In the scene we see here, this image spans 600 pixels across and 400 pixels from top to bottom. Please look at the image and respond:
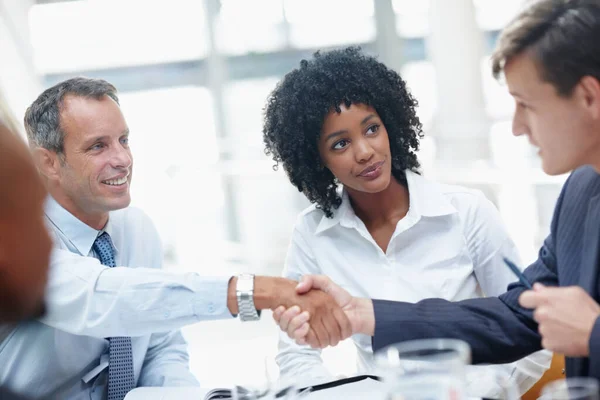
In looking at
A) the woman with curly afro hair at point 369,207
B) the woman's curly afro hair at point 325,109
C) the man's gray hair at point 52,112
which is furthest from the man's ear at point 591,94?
the man's gray hair at point 52,112

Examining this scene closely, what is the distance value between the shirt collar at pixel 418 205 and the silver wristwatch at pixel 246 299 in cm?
51

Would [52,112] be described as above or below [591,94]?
above

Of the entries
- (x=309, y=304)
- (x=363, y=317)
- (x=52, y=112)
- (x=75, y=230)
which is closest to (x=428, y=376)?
(x=363, y=317)

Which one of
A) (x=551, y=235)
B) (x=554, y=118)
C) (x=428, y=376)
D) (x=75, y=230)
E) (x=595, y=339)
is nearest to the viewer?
(x=428, y=376)

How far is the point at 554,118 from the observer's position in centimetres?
153

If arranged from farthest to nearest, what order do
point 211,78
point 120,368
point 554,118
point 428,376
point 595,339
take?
point 211,78, point 120,368, point 554,118, point 595,339, point 428,376

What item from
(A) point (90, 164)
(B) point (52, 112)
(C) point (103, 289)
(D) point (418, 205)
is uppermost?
(B) point (52, 112)

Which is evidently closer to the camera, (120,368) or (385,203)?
(120,368)

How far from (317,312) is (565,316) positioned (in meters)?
0.68

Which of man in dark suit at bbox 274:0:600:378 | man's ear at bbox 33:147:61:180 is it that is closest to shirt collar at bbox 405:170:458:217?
man in dark suit at bbox 274:0:600:378

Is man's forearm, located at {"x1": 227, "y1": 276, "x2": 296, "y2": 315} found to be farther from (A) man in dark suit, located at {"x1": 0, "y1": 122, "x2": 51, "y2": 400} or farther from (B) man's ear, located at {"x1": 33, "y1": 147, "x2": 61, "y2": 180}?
(A) man in dark suit, located at {"x1": 0, "y1": 122, "x2": 51, "y2": 400}

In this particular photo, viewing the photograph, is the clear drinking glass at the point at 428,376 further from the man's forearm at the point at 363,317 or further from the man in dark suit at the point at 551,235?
the man's forearm at the point at 363,317

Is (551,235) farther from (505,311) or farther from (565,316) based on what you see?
(565,316)

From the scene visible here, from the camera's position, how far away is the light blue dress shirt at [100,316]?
6.31 feet
